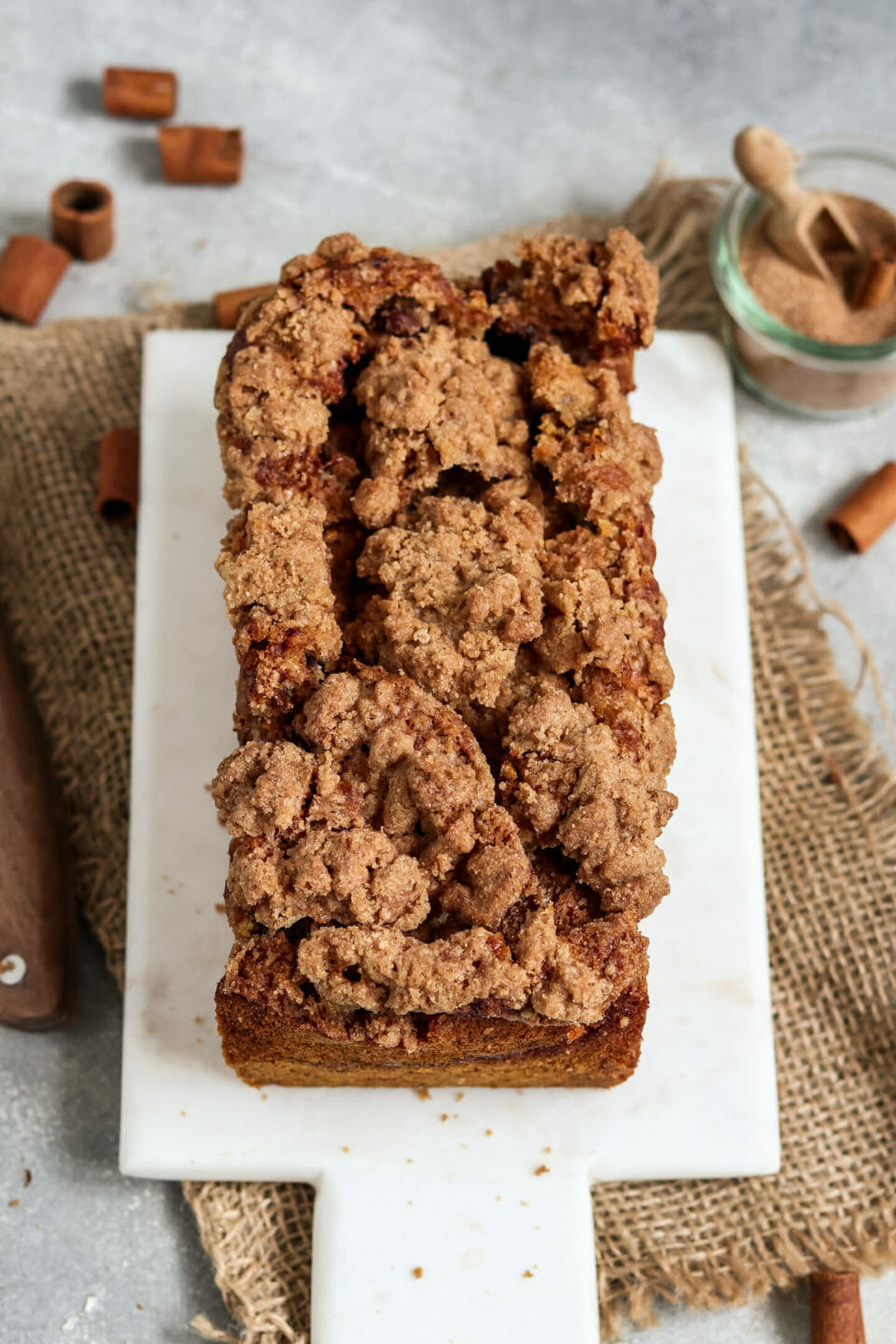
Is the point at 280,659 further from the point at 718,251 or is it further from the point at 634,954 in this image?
the point at 718,251

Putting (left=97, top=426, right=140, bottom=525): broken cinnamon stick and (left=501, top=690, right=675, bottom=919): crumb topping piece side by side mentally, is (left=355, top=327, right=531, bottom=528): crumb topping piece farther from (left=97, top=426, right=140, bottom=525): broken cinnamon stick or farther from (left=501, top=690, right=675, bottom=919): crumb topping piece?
(left=97, top=426, right=140, bottom=525): broken cinnamon stick

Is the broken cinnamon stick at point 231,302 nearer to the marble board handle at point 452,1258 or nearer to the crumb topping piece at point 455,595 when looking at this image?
the crumb topping piece at point 455,595

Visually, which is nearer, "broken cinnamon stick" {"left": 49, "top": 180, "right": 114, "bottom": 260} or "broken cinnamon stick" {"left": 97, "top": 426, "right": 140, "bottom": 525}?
"broken cinnamon stick" {"left": 97, "top": 426, "right": 140, "bottom": 525}

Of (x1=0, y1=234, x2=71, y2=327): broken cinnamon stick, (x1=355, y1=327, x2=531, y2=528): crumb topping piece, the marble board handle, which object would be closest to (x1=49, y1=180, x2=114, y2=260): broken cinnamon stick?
(x1=0, y1=234, x2=71, y2=327): broken cinnamon stick

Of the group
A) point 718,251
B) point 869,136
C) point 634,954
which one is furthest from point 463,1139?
point 869,136

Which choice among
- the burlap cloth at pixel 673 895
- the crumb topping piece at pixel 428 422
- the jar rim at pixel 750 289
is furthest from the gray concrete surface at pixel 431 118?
the crumb topping piece at pixel 428 422
